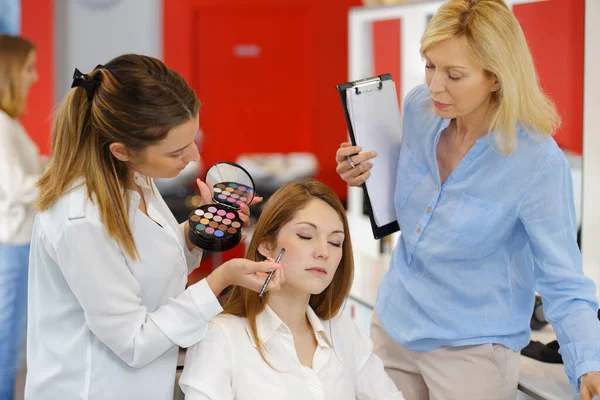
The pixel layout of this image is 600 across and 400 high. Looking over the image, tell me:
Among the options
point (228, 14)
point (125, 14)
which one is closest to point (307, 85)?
point (228, 14)

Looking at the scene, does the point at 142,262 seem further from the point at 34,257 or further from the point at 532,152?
the point at 532,152

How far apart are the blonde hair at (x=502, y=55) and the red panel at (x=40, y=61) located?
513 cm

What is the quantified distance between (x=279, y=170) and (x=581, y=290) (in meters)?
4.48

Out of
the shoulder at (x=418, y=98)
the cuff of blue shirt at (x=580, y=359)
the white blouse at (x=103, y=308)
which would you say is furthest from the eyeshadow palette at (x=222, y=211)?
the cuff of blue shirt at (x=580, y=359)

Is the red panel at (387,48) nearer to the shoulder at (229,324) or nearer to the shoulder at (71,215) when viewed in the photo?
the shoulder at (229,324)

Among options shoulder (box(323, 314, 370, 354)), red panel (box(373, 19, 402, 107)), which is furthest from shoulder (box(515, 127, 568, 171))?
red panel (box(373, 19, 402, 107))

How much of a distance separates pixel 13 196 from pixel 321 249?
1.97 metres

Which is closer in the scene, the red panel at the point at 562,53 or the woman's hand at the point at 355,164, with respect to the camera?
the woman's hand at the point at 355,164

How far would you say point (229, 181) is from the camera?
1.81 m

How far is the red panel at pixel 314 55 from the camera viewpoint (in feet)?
21.2

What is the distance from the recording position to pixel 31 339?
4.99ft

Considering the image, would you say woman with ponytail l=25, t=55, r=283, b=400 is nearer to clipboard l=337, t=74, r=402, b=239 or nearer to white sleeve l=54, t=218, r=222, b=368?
white sleeve l=54, t=218, r=222, b=368

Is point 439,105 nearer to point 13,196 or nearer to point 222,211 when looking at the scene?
point 222,211

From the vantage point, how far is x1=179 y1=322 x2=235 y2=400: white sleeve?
1562 millimetres
